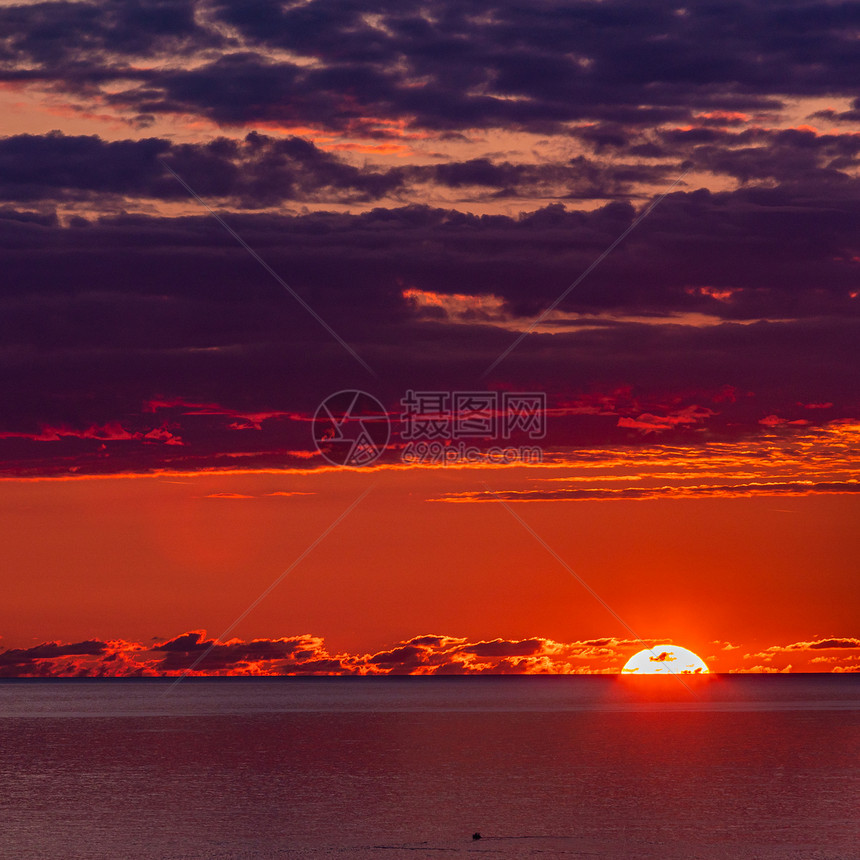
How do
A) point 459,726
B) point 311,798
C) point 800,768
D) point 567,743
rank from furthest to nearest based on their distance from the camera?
point 459,726, point 567,743, point 800,768, point 311,798

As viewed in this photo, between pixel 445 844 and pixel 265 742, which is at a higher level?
pixel 445 844

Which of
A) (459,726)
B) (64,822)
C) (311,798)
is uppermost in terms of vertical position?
(64,822)

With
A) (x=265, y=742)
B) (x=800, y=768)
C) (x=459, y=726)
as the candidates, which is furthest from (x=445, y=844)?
(x=459, y=726)

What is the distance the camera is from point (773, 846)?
2709 inches

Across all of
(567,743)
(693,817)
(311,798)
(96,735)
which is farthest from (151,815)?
(96,735)

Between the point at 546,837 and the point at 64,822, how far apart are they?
3172 cm

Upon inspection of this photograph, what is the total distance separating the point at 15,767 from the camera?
403 feet

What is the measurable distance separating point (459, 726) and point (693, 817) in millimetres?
111846

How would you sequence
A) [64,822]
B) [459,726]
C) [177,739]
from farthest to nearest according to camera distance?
[459,726], [177,739], [64,822]

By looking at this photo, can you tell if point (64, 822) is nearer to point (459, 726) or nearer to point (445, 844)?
point (445, 844)

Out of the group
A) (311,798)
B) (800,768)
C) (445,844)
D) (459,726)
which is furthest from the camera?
(459,726)

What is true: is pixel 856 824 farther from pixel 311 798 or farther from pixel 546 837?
pixel 311 798

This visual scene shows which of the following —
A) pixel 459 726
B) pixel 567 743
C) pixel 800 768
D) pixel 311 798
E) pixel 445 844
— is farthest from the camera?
pixel 459 726

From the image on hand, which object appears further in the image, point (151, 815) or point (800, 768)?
point (800, 768)
